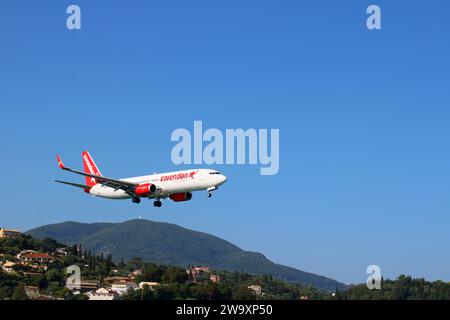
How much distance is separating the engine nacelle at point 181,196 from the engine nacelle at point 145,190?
14.5 ft

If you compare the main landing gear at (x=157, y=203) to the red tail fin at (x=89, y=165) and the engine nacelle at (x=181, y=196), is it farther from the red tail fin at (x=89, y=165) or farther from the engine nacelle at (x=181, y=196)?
the red tail fin at (x=89, y=165)

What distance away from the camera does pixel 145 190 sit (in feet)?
444

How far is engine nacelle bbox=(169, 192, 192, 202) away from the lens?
5379 inches

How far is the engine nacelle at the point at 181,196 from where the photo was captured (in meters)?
137

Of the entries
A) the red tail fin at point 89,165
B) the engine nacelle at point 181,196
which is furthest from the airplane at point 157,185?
the red tail fin at point 89,165

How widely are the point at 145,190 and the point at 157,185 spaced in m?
2.21

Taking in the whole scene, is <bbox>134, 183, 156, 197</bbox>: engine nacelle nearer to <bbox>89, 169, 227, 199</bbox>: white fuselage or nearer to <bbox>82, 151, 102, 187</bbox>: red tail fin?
<bbox>89, 169, 227, 199</bbox>: white fuselage

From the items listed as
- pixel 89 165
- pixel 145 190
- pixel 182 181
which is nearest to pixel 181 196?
pixel 145 190
